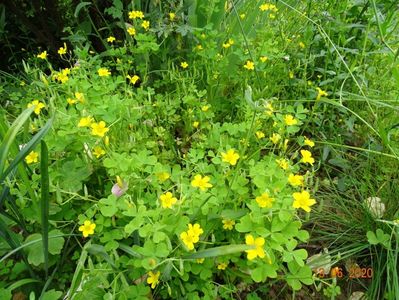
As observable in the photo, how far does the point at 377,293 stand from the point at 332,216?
29cm

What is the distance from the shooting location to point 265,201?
1.08 metres

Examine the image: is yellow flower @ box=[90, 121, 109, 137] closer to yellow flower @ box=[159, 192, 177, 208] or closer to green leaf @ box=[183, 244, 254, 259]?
yellow flower @ box=[159, 192, 177, 208]

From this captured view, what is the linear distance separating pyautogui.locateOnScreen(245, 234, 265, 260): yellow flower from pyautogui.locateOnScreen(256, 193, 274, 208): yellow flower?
94mm

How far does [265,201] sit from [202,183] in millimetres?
177

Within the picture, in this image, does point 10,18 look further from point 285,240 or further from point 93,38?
point 285,240

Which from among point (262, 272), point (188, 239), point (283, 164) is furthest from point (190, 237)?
point (283, 164)

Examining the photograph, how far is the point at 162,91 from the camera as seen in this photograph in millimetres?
2061

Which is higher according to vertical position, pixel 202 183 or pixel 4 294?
pixel 202 183

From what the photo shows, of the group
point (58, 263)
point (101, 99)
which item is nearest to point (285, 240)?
point (58, 263)

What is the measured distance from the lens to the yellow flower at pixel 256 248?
39.3 inches

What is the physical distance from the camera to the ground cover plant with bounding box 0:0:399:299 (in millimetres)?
1079

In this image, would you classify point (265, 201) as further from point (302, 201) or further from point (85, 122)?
point (85, 122)
